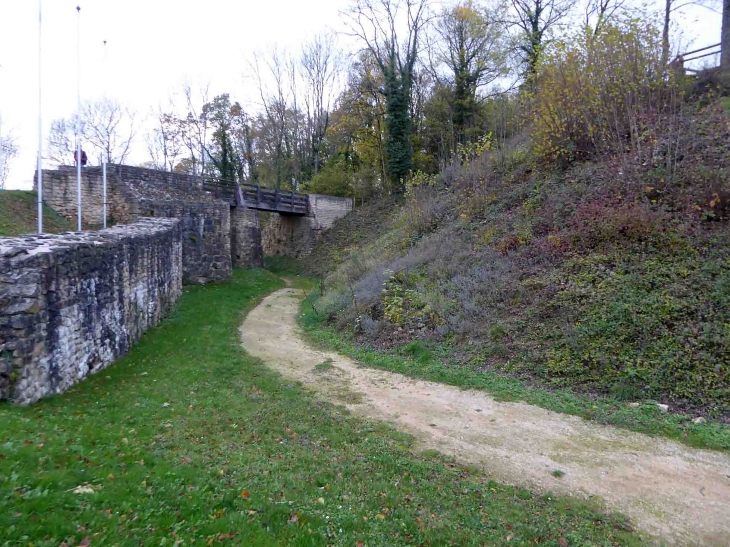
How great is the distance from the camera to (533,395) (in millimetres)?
7078

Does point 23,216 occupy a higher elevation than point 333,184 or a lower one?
lower

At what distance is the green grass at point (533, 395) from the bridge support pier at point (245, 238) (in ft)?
44.8

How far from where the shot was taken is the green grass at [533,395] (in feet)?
18.8

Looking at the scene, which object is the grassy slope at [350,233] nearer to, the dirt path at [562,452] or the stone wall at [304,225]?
the stone wall at [304,225]

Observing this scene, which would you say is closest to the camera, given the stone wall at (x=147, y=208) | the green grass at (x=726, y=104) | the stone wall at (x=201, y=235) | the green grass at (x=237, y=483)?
the green grass at (x=237, y=483)

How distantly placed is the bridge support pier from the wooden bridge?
1.82 ft

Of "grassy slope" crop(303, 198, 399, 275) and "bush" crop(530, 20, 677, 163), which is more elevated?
"bush" crop(530, 20, 677, 163)

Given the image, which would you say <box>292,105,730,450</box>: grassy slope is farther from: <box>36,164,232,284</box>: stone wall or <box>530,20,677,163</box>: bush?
<box>36,164,232,284</box>: stone wall

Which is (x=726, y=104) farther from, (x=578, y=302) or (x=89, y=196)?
(x=89, y=196)

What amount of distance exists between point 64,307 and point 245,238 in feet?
57.5

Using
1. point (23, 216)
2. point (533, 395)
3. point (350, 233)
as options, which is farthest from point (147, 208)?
point (533, 395)

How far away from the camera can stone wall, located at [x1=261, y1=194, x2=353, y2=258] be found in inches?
1098

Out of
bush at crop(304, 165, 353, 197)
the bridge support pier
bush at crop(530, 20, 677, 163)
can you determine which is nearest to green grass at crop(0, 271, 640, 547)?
bush at crop(530, 20, 677, 163)

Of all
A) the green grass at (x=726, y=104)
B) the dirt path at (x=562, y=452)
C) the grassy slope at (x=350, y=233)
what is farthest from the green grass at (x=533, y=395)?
the grassy slope at (x=350, y=233)
